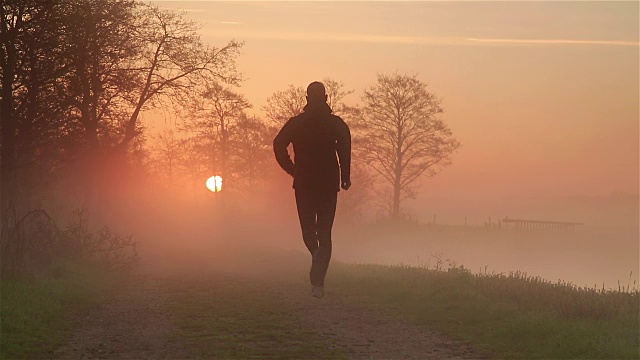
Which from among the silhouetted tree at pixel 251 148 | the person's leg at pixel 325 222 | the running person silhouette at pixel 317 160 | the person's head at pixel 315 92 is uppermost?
the silhouetted tree at pixel 251 148

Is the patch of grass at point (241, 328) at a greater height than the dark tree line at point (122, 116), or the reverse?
the dark tree line at point (122, 116)

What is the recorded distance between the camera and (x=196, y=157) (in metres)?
71.1

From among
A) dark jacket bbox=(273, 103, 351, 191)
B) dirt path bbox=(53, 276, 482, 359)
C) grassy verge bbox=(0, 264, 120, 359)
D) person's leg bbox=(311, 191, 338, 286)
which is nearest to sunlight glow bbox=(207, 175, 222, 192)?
grassy verge bbox=(0, 264, 120, 359)

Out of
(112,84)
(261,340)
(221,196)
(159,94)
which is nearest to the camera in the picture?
(261,340)

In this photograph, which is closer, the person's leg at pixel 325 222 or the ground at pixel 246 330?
the ground at pixel 246 330

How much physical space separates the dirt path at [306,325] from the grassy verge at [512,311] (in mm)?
666

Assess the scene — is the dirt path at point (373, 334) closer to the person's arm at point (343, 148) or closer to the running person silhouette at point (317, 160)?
the running person silhouette at point (317, 160)

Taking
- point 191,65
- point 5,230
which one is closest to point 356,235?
point 191,65

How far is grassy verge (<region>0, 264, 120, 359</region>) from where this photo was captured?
11.6 m

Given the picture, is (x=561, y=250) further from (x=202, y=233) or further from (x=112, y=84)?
(x=112, y=84)

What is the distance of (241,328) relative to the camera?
1250 cm

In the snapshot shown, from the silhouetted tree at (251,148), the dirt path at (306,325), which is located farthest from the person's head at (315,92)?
the silhouetted tree at (251,148)

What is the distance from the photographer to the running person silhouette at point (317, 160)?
1478 cm

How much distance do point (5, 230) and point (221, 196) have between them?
48224 mm
